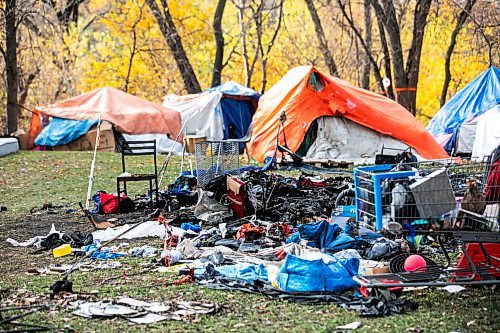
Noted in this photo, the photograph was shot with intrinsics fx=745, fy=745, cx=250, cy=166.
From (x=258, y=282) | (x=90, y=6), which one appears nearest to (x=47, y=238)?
(x=258, y=282)

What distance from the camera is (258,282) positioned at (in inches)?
255

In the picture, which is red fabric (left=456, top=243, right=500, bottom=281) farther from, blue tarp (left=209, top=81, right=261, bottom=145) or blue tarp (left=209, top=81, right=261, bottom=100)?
A: blue tarp (left=209, top=81, right=261, bottom=145)

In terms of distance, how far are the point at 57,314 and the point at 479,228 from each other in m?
3.20

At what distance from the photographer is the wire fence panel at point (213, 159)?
38.3ft

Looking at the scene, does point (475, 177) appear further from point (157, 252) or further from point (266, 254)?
point (157, 252)

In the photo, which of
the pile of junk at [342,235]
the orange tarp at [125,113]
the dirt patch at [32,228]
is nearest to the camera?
the pile of junk at [342,235]

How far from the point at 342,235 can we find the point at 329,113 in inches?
460

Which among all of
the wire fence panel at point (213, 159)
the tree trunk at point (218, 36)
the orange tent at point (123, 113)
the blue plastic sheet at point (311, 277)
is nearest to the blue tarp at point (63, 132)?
the orange tent at point (123, 113)

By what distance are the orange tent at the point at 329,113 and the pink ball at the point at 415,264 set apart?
12983mm

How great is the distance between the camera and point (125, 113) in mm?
21594

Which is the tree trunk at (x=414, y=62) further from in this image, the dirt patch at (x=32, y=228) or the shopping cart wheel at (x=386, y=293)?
the shopping cart wheel at (x=386, y=293)

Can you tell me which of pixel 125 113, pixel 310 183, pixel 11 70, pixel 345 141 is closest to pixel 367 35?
pixel 345 141

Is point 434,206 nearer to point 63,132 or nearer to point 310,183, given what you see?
point 310,183

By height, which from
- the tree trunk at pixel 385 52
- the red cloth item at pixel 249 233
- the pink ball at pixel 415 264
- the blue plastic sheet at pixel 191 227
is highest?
the tree trunk at pixel 385 52
